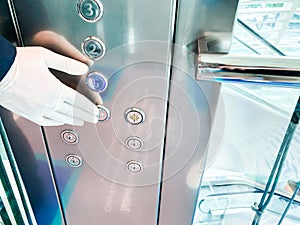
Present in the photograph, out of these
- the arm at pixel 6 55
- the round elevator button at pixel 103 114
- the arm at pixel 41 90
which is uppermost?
the arm at pixel 6 55

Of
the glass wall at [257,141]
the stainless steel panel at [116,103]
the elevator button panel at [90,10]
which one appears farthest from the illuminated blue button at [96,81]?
the glass wall at [257,141]

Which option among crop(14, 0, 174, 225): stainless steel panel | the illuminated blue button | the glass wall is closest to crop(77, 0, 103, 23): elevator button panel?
crop(14, 0, 174, 225): stainless steel panel

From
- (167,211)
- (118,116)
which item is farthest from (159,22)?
(167,211)

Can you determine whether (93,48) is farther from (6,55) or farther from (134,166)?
(134,166)

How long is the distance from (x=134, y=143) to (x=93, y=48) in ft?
0.78

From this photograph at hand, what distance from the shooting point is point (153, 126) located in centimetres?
64

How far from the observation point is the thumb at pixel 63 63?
1.84 ft

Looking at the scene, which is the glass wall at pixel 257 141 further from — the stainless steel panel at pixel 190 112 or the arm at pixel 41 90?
the arm at pixel 41 90

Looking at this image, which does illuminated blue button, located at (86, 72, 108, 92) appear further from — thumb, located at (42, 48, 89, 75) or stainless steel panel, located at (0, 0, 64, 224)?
stainless steel panel, located at (0, 0, 64, 224)

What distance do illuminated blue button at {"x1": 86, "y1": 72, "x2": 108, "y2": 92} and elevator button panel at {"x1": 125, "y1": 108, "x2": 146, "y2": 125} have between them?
7 cm

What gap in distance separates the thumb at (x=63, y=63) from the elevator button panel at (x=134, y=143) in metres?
0.19

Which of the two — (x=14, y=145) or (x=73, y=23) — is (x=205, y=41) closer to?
(x=73, y=23)

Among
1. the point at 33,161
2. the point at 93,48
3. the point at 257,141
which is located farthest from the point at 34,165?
the point at 257,141

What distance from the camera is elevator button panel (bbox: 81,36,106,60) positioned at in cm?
54
